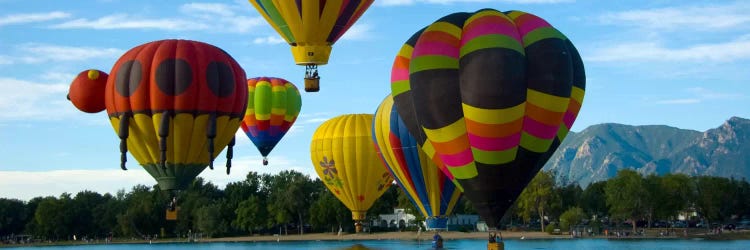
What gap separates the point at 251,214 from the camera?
10406 cm

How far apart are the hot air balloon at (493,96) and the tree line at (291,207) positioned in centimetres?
5997

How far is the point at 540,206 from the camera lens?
92.4 m

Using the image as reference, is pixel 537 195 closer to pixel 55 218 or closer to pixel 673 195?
pixel 673 195

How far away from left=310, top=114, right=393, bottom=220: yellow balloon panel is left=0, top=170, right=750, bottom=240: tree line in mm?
38492

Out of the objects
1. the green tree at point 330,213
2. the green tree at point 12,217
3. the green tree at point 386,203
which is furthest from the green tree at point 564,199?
the green tree at point 12,217

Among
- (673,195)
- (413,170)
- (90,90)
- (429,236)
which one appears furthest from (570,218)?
(90,90)

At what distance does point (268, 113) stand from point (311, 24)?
19014 millimetres

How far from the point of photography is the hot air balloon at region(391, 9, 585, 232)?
2892 cm

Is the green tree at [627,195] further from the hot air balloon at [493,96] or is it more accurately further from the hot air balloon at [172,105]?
the hot air balloon at [172,105]

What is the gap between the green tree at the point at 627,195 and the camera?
89.8 metres

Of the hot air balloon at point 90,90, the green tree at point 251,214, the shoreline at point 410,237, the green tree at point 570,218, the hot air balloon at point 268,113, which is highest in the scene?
the hot air balloon at point 268,113

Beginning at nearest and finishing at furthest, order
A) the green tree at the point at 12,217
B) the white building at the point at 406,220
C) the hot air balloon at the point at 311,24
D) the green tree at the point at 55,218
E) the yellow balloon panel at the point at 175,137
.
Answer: the yellow balloon panel at the point at 175,137, the hot air balloon at the point at 311,24, the white building at the point at 406,220, the green tree at the point at 55,218, the green tree at the point at 12,217

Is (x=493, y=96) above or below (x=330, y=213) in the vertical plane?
above

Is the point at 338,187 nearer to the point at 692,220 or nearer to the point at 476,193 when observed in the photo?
the point at 476,193
